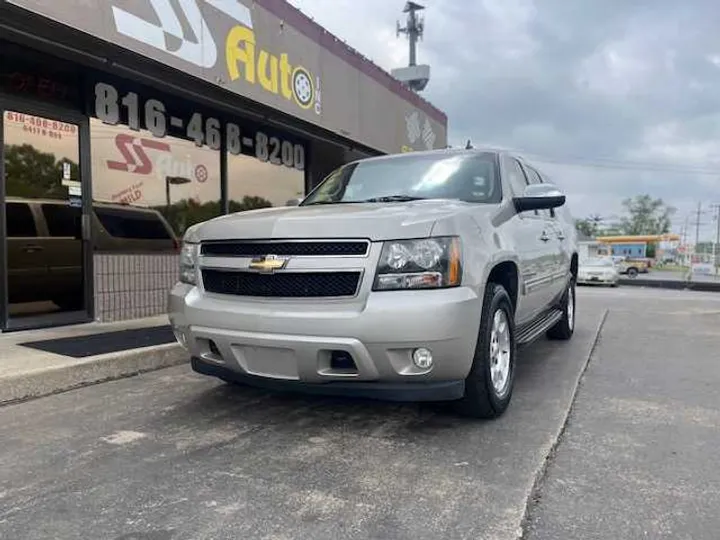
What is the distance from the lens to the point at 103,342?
233 inches

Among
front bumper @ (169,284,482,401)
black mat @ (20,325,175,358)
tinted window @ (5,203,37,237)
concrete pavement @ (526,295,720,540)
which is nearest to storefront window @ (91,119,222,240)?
tinted window @ (5,203,37,237)

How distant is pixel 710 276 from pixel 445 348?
3630cm

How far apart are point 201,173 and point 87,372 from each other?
4615 millimetres

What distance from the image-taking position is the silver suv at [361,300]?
10.9 feet

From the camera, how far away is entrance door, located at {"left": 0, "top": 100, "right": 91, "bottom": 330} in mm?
6359

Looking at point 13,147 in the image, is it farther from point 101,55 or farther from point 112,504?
point 112,504

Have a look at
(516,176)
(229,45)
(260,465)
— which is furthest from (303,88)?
(260,465)

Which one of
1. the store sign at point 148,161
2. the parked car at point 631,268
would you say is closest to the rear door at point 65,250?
the store sign at point 148,161

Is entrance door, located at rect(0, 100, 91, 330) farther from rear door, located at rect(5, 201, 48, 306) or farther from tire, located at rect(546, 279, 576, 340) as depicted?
tire, located at rect(546, 279, 576, 340)

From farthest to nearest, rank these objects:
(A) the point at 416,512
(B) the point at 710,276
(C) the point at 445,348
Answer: (B) the point at 710,276 → (C) the point at 445,348 → (A) the point at 416,512

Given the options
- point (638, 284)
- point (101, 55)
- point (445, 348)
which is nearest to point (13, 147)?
point (101, 55)

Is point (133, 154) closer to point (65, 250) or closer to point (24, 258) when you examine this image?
point (65, 250)

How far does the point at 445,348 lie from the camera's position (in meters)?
3.31

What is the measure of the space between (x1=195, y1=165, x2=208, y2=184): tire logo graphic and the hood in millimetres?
5095
